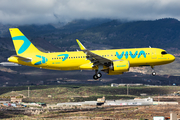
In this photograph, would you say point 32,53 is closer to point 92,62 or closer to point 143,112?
point 92,62

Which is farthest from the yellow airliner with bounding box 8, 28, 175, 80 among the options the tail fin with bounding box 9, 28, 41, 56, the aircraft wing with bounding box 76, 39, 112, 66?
the tail fin with bounding box 9, 28, 41, 56

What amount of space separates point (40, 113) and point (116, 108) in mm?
35722

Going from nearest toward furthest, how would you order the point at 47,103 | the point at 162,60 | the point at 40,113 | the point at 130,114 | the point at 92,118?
the point at 162,60
the point at 92,118
the point at 130,114
the point at 40,113
the point at 47,103

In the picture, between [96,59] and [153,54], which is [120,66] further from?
[153,54]

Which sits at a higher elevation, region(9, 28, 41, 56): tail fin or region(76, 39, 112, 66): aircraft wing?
region(9, 28, 41, 56): tail fin

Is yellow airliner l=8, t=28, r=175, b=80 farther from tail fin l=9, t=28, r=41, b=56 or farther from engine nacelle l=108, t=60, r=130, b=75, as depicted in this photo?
tail fin l=9, t=28, r=41, b=56

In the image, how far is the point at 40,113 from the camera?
477 feet

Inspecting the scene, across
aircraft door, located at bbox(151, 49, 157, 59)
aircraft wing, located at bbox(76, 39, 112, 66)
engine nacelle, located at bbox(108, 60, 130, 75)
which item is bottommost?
engine nacelle, located at bbox(108, 60, 130, 75)

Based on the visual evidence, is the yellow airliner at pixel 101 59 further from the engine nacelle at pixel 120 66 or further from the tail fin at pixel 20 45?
the tail fin at pixel 20 45

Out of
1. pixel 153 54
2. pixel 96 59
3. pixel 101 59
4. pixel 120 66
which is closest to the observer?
pixel 101 59

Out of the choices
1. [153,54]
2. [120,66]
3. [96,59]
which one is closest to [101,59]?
[96,59]

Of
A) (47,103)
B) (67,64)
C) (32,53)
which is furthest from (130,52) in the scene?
(47,103)

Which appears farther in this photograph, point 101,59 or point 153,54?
point 153,54

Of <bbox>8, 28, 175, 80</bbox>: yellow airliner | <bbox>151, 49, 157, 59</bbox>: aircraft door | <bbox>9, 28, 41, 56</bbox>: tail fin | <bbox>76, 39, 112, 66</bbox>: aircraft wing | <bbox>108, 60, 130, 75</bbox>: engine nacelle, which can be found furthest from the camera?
<bbox>9, 28, 41, 56</bbox>: tail fin
